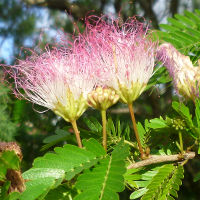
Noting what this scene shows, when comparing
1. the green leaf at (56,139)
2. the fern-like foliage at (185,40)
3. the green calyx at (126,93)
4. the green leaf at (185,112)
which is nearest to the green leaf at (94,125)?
the green leaf at (56,139)

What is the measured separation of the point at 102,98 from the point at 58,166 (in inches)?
11.1

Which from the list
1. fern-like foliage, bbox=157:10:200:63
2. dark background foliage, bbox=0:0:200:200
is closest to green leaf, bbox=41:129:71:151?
dark background foliage, bbox=0:0:200:200

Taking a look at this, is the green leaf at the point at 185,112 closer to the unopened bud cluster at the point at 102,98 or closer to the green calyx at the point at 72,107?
the unopened bud cluster at the point at 102,98

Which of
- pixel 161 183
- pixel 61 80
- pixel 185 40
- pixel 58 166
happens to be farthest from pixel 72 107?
pixel 185 40

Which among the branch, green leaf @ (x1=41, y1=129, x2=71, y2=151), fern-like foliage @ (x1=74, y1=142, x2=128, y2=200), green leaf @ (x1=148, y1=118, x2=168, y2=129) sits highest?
green leaf @ (x1=41, y1=129, x2=71, y2=151)

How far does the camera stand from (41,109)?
178 cm

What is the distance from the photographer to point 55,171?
909 mm

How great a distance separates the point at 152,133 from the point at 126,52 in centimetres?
34

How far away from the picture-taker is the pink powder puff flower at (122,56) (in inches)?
44.0

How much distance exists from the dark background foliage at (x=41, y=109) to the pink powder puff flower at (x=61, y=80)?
15 centimetres

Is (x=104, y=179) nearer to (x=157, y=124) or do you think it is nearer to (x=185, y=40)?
(x=157, y=124)

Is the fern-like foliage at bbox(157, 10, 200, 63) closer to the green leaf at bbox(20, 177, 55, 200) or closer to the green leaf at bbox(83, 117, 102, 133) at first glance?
the green leaf at bbox(83, 117, 102, 133)

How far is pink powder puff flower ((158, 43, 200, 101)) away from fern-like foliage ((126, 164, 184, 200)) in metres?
0.31

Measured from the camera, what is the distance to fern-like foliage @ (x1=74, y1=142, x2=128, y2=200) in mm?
824
